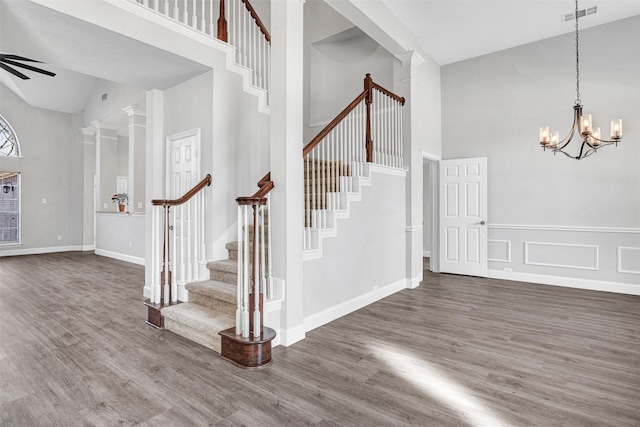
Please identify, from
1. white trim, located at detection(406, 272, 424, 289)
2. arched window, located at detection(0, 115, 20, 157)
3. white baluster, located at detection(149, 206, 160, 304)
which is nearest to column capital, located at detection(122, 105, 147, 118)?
arched window, located at detection(0, 115, 20, 157)

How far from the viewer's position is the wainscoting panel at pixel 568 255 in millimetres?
4824

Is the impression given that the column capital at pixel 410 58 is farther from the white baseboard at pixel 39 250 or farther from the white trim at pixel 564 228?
the white baseboard at pixel 39 250

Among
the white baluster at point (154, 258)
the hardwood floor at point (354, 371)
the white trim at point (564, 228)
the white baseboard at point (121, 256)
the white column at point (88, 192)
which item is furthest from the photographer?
the white column at point (88, 192)

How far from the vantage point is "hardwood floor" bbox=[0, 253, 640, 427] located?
2.00 m

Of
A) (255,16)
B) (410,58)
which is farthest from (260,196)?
(410,58)

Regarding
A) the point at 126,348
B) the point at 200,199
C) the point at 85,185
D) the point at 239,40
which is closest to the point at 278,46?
the point at 239,40

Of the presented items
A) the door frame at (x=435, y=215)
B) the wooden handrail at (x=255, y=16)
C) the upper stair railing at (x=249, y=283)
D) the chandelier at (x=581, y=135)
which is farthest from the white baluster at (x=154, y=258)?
the chandelier at (x=581, y=135)

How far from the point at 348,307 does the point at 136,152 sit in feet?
20.4

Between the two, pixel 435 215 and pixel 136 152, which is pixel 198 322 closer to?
pixel 435 215

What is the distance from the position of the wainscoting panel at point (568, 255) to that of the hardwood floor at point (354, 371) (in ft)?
2.99

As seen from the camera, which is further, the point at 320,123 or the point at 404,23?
the point at 320,123

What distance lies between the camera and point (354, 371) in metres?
2.51

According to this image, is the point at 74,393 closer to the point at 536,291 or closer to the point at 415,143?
the point at 415,143

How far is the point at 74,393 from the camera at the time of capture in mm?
2221
